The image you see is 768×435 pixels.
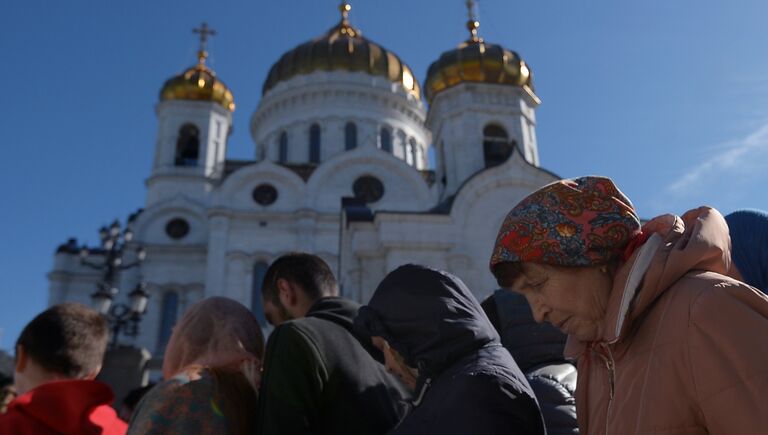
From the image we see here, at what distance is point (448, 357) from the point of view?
219cm


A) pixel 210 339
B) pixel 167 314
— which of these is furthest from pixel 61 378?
pixel 167 314

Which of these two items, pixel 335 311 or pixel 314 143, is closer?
pixel 335 311

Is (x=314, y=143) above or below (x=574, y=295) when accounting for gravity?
above

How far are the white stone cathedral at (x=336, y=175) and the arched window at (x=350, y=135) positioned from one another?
0.15ft

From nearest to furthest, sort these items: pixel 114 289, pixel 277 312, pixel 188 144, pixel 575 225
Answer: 1. pixel 575 225
2. pixel 277 312
3. pixel 114 289
4. pixel 188 144

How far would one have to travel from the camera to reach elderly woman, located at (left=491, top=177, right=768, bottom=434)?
1.48m

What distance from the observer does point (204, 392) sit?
2602 mm

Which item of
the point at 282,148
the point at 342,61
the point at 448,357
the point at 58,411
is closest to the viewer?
the point at 448,357

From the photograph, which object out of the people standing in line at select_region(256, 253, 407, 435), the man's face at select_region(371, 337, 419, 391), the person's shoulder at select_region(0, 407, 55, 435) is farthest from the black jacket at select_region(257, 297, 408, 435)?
the person's shoulder at select_region(0, 407, 55, 435)

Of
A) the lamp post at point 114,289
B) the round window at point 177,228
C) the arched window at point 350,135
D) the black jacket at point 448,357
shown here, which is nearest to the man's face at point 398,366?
the black jacket at point 448,357

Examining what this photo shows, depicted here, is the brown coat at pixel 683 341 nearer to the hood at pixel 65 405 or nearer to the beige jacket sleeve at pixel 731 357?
the beige jacket sleeve at pixel 731 357

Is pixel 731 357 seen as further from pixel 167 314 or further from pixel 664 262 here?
pixel 167 314

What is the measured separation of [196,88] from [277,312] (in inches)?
1029

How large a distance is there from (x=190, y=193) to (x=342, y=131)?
6581 millimetres
